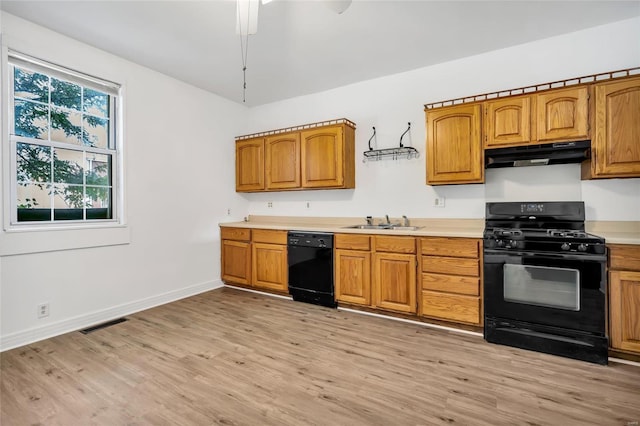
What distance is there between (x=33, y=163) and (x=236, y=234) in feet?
7.23

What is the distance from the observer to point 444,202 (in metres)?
3.39

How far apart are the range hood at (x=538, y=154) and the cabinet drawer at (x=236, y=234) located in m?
2.96

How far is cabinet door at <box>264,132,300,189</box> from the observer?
4.08 meters

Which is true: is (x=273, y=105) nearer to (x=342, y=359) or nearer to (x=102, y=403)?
(x=342, y=359)

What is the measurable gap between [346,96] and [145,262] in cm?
323

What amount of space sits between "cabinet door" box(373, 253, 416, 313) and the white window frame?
2762 millimetres

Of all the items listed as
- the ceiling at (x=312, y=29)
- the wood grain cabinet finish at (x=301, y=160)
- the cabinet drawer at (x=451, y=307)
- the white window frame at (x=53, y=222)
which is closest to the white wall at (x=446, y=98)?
the ceiling at (x=312, y=29)

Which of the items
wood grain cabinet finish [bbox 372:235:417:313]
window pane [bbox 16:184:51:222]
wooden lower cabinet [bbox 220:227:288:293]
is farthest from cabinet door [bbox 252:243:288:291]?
window pane [bbox 16:184:51:222]

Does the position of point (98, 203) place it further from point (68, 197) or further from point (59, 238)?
point (59, 238)

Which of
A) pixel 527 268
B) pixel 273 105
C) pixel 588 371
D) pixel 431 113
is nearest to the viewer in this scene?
pixel 588 371

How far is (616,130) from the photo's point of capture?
2.42m

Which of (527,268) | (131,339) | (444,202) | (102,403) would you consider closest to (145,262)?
(131,339)

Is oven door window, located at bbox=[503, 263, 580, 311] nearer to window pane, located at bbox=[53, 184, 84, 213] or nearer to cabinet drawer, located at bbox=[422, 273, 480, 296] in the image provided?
cabinet drawer, located at bbox=[422, 273, 480, 296]

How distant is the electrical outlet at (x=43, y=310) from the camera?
2.69 m
